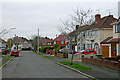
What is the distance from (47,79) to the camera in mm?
11562

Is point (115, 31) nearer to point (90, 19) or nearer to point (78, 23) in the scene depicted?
point (90, 19)

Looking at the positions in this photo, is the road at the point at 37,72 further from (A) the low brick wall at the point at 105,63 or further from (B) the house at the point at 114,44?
(B) the house at the point at 114,44

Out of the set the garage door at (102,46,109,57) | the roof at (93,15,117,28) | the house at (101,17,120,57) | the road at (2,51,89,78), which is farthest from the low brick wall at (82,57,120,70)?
the roof at (93,15,117,28)

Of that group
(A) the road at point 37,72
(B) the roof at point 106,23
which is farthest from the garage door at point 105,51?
(A) the road at point 37,72

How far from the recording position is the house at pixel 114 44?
24.3 meters

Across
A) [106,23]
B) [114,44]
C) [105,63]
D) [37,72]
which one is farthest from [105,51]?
[37,72]

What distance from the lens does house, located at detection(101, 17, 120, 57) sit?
79.7 ft

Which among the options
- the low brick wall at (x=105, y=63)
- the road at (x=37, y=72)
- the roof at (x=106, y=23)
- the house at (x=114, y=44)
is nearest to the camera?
the road at (x=37, y=72)

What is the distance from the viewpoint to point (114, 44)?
92.8 ft

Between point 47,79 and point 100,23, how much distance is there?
27832mm

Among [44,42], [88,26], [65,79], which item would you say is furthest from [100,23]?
[44,42]

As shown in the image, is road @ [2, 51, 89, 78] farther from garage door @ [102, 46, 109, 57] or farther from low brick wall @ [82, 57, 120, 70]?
garage door @ [102, 46, 109, 57]

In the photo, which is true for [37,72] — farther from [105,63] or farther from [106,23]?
[106,23]

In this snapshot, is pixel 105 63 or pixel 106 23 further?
pixel 106 23
